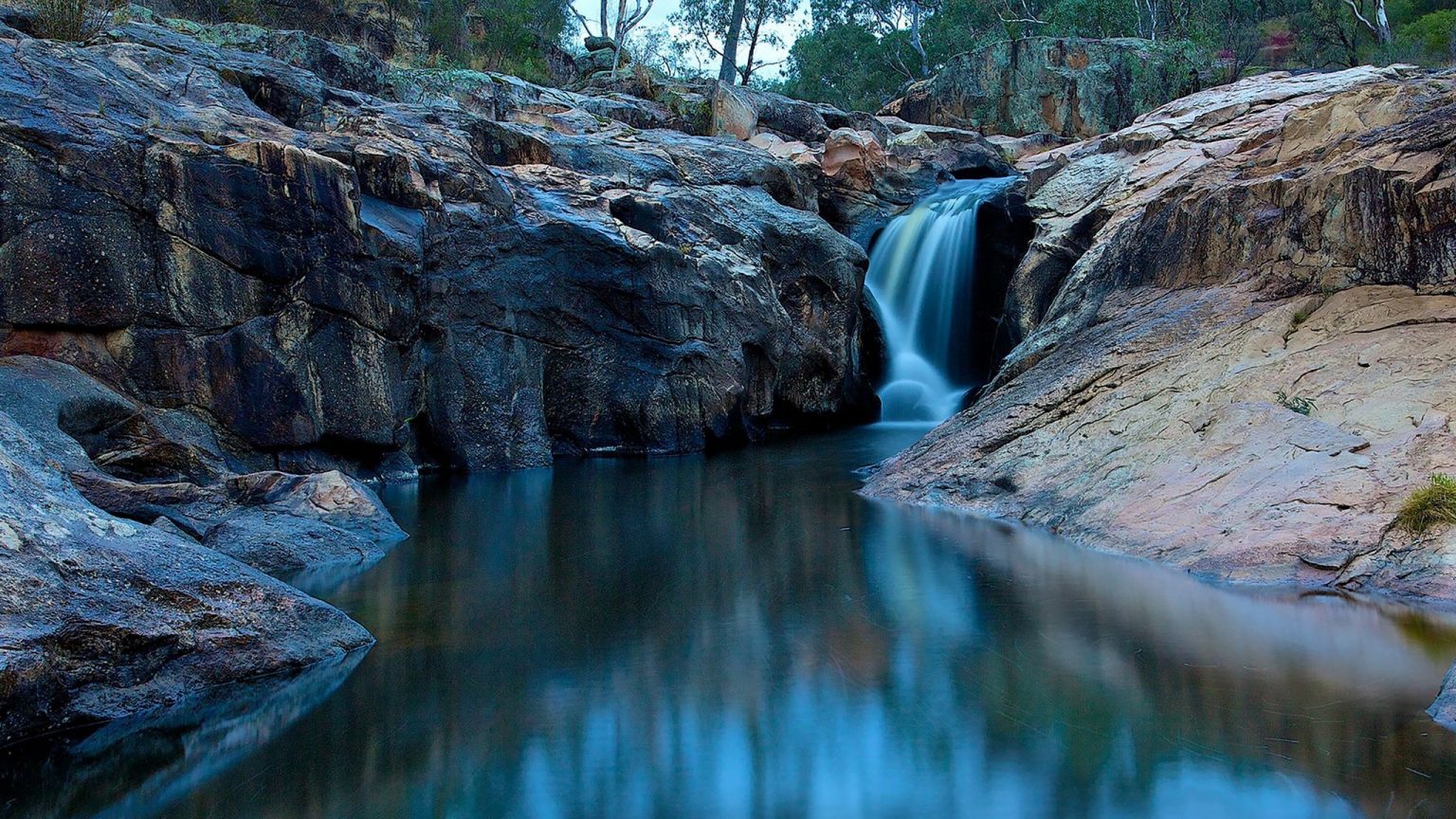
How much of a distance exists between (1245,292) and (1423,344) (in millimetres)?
2685

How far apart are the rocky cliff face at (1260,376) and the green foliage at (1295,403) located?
0.06ft

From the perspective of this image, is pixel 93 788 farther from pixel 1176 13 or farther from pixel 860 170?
pixel 1176 13

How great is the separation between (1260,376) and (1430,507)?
3047 millimetres

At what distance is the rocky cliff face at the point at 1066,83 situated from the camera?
120 ft

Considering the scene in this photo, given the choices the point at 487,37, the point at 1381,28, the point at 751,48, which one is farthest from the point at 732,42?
the point at 1381,28

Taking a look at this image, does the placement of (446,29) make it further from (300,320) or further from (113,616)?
(113,616)

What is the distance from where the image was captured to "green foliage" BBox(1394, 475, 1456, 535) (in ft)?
21.3

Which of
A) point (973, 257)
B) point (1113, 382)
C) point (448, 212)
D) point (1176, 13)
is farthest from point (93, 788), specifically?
point (1176, 13)

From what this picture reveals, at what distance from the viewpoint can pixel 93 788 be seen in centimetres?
430

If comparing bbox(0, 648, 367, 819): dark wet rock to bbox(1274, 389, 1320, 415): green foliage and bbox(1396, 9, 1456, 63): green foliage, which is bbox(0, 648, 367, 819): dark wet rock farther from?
bbox(1396, 9, 1456, 63): green foliage

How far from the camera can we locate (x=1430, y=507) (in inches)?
258

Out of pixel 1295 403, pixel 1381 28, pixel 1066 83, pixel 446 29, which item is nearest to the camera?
pixel 1295 403

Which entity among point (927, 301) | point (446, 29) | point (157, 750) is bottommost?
point (157, 750)

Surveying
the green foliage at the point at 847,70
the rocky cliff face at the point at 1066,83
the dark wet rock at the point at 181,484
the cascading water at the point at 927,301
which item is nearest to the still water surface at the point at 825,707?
the dark wet rock at the point at 181,484
